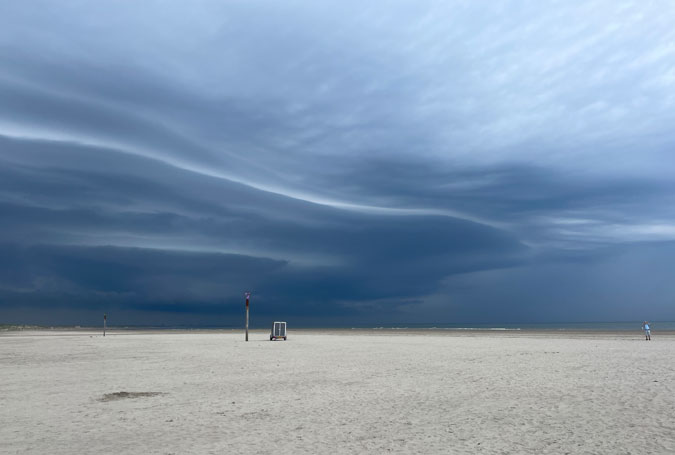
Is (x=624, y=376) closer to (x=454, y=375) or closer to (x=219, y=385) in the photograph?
(x=454, y=375)

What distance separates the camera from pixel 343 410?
1193cm

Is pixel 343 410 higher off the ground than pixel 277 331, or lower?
lower

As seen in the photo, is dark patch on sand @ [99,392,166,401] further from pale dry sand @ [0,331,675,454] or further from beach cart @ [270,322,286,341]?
beach cart @ [270,322,286,341]

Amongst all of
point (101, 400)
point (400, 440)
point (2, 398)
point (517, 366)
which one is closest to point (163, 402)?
point (101, 400)

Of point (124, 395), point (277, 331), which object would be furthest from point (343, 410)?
point (277, 331)

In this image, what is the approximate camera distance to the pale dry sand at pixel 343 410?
8.84 m

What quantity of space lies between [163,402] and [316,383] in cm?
523

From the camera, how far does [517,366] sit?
69.4ft

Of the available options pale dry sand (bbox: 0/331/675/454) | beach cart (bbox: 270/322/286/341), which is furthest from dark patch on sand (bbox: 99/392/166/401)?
beach cart (bbox: 270/322/286/341)

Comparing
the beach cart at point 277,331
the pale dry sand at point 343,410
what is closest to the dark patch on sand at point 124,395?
the pale dry sand at point 343,410

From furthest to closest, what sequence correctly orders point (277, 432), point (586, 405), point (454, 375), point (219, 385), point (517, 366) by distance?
point (517, 366)
point (454, 375)
point (219, 385)
point (586, 405)
point (277, 432)

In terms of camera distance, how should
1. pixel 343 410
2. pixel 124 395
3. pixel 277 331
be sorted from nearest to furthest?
pixel 343 410 → pixel 124 395 → pixel 277 331

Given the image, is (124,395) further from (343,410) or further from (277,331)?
(277,331)

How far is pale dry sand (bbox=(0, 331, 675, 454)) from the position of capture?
348 inches
